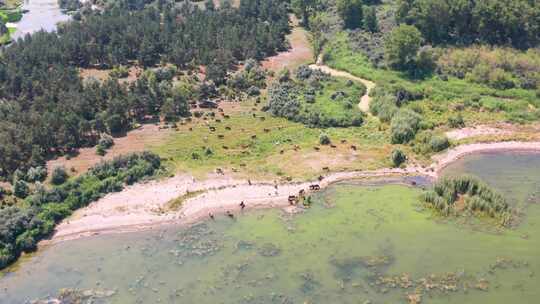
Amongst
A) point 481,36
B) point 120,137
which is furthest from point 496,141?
point 120,137

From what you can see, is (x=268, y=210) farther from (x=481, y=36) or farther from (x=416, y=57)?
(x=481, y=36)

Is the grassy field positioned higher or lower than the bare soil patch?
lower

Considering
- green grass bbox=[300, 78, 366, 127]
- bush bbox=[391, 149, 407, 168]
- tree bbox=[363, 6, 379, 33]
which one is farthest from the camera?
tree bbox=[363, 6, 379, 33]

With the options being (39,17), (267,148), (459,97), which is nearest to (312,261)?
(267,148)

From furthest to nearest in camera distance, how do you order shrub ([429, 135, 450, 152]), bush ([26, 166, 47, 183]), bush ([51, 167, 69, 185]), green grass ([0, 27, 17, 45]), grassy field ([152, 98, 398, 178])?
1. green grass ([0, 27, 17, 45])
2. shrub ([429, 135, 450, 152])
3. grassy field ([152, 98, 398, 178])
4. bush ([26, 166, 47, 183])
5. bush ([51, 167, 69, 185])

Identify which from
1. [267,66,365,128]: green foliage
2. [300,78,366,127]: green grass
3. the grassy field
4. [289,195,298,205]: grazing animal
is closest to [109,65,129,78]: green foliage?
the grassy field

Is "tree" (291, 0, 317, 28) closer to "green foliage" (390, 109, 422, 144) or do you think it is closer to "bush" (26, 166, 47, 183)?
"green foliage" (390, 109, 422, 144)
